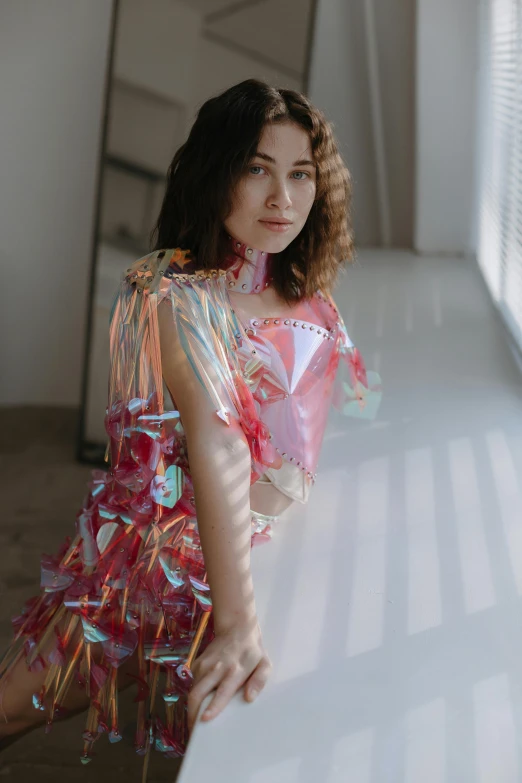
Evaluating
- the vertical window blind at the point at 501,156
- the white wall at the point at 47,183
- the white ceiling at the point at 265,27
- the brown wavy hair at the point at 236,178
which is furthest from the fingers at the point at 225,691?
the white wall at the point at 47,183

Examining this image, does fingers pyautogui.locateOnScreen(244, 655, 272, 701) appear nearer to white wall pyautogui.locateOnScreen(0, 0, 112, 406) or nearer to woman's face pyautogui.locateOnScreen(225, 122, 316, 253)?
woman's face pyautogui.locateOnScreen(225, 122, 316, 253)

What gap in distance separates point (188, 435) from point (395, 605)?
1.11 ft

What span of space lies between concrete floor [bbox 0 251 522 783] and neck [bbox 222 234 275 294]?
1.18 ft

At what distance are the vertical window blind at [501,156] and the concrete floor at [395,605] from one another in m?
0.22

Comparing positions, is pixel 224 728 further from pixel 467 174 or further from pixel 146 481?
pixel 467 174

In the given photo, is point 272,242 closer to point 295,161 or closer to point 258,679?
point 295,161

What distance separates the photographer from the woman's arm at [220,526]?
0.98 metres

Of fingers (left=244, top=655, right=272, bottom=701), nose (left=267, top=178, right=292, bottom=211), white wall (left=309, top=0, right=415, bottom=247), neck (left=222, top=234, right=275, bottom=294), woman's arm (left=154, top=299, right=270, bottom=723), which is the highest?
white wall (left=309, top=0, right=415, bottom=247)

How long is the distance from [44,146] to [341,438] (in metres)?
2.23

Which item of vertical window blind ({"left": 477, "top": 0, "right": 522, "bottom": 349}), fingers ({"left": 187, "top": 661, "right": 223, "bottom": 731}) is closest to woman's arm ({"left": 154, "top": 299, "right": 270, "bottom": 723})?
fingers ({"left": 187, "top": 661, "right": 223, "bottom": 731})

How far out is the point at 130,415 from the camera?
1243 mm

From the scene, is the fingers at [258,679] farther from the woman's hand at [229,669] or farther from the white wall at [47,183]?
the white wall at [47,183]

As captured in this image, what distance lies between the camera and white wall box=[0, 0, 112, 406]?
131 inches

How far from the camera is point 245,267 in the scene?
1.34 metres
